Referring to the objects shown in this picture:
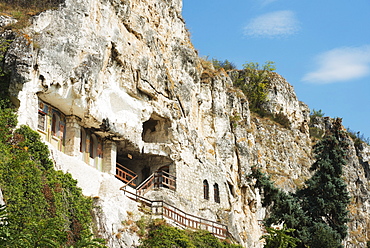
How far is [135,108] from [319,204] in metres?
12.3

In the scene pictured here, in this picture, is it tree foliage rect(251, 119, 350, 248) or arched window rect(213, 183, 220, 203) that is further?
arched window rect(213, 183, 220, 203)

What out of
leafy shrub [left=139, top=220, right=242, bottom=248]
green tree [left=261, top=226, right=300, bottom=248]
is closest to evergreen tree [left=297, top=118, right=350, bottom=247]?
green tree [left=261, top=226, right=300, bottom=248]

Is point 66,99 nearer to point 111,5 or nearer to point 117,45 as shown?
point 117,45

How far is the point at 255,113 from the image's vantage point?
58.5m

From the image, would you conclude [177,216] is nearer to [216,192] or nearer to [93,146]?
[93,146]

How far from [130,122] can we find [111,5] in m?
6.59

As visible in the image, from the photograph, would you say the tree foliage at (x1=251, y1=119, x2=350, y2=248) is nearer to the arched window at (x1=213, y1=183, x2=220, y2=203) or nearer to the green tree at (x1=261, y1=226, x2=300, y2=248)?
the arched window at (x1=213, y1=183, x2=220, y2=203)

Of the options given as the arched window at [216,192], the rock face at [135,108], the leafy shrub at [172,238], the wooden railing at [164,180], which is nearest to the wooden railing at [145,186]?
the wooden railing at [164,180]

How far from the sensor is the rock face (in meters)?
30.0

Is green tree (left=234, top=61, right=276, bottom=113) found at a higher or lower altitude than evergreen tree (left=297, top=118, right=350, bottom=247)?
higher

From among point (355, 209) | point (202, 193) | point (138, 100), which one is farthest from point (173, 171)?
point (355, 209)

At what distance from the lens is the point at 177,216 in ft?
108

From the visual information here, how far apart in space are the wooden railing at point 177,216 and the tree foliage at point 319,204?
3.47m

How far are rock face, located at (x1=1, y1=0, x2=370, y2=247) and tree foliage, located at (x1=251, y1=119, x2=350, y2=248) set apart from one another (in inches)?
130
